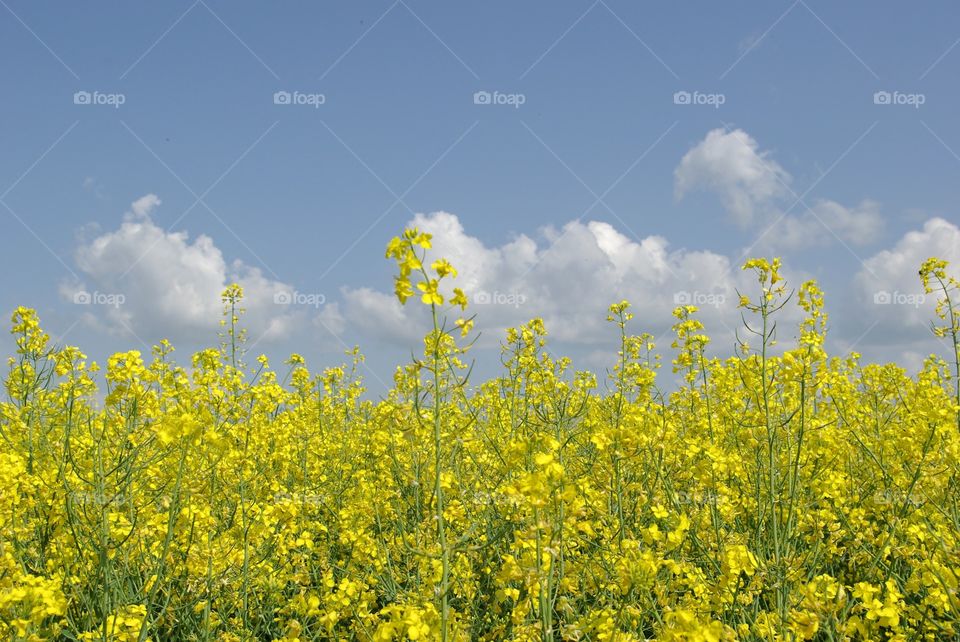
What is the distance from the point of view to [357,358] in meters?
9.62

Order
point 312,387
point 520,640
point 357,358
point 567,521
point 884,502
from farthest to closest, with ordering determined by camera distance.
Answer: point 357,358, point 312,387, point 884,502, point 520,640, point 567,521

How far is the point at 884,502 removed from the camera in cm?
372

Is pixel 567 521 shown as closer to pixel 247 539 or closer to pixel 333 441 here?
pixel 247 539

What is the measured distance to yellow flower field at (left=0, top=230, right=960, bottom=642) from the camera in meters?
2.66

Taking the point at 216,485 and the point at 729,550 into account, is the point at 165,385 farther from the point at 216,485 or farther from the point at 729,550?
the point at 729,550

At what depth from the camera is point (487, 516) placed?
439 centimetres

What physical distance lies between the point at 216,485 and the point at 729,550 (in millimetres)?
3209

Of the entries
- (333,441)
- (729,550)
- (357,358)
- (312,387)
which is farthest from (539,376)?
(357,358)

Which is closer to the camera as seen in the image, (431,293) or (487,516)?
(431,293)

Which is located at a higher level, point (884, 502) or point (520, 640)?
point (884, 502)

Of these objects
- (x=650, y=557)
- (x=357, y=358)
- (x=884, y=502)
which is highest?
(x=357, y=358)

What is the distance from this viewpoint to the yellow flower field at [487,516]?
2.66m

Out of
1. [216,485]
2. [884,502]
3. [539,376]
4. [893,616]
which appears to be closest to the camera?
[893,616]

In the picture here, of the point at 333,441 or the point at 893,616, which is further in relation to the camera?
the point at 333,441
